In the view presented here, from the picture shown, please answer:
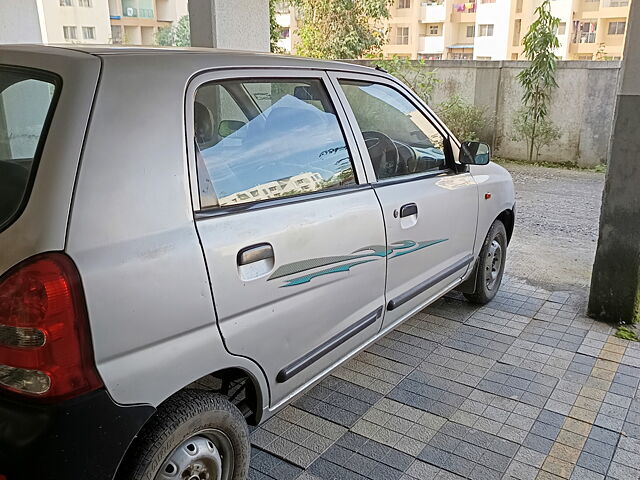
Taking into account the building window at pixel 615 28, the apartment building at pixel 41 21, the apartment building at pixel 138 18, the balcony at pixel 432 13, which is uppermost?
the balcony at pixel 432 13

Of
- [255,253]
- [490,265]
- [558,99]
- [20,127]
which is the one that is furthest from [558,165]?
[20,127]

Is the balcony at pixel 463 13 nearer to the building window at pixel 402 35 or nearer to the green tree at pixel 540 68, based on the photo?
the building window at pixel 402 35

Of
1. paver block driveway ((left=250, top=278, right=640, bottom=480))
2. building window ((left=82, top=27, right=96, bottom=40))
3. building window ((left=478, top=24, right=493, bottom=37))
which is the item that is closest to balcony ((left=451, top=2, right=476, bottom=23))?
building window ((left=478, top=24, right=493, bottom=37))

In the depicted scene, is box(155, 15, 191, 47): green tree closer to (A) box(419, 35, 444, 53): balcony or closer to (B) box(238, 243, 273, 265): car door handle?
(B) box(238, 243, 273, 265): car door handle

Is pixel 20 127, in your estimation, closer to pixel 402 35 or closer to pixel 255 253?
pixel 255 253

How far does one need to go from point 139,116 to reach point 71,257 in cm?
52

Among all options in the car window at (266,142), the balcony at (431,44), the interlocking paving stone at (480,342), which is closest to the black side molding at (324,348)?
the car window at (266,142)

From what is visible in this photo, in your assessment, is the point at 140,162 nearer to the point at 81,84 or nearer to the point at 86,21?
the point at 81,84

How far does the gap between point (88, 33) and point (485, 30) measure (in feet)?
93.4

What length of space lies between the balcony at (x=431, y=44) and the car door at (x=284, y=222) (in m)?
36.9

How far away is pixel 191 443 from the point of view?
2.04 meters

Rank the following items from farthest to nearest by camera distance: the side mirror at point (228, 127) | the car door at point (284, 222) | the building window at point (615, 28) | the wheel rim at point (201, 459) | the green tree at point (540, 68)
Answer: the building window at point (615, 28), the green tree at point (540, 68), the side mirror at point (228, 127), the car door at point (284, 222), the wheel rim at point (201, 459)

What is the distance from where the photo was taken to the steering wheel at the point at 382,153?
9.99 feet

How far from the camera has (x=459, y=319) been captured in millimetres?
4316
